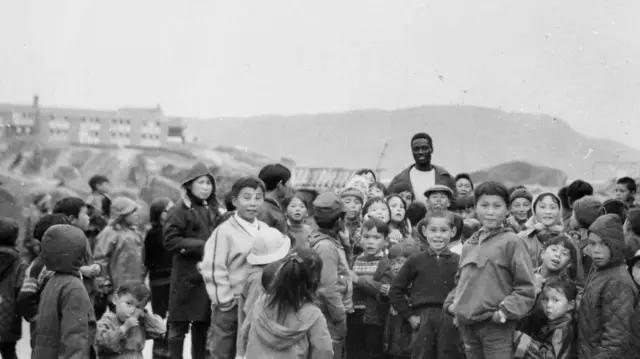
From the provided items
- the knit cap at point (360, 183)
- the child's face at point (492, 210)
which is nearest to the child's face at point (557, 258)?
the child's face at point (492, 210)

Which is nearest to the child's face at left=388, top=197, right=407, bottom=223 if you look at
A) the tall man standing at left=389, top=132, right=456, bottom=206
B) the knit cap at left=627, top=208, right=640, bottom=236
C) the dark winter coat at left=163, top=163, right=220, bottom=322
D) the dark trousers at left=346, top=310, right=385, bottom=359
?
the tall man standing at left=389, top=132, right=456, bottom=206

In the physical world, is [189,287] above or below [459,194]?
below

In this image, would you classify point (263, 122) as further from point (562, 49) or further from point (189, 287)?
point (189, 287)

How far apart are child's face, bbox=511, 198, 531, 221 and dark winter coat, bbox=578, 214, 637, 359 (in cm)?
177

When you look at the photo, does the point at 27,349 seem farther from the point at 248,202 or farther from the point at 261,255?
the point at 261,255

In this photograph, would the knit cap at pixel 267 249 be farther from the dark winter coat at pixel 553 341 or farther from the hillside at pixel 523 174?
the hillside at pixel 523 174

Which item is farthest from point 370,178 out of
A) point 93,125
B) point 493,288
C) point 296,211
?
point 93,125

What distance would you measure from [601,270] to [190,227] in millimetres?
2911

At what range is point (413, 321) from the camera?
5961 millimetres

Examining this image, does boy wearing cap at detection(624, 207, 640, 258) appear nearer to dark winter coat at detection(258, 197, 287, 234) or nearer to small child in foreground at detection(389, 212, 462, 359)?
small child in foreground at detection(389, 212, 462, 359)

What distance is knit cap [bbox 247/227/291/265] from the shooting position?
5.43 metres

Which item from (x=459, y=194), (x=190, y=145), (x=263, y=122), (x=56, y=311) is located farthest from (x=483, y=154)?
(x=56, y=311)

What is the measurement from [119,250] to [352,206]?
1.89m

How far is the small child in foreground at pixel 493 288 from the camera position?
5004 mm
